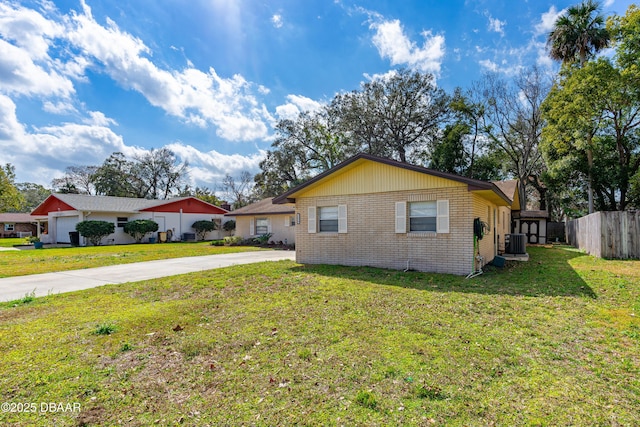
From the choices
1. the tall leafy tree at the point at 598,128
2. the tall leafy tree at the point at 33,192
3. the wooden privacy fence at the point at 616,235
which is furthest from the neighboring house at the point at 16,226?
the tall leafy tree at the point at 598,128

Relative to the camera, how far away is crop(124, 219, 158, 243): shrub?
24.2 metres

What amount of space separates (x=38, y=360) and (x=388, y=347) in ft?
13.5

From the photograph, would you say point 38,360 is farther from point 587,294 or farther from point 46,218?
point 46,218

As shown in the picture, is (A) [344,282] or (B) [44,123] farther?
(B) [44,123]

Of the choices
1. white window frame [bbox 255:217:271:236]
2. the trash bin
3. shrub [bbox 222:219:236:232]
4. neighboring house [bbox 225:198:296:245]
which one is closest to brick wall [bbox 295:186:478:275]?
neighboring house [bbox 225:198:296:245]

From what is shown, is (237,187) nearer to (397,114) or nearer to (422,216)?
(397,114)

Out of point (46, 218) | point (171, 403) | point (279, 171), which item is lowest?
point (171, 403)

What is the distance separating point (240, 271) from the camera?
9789 mm

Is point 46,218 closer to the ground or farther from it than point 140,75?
closer to the ground

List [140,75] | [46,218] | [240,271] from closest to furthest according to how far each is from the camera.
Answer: [240,271]
[140,75]
[46,218]

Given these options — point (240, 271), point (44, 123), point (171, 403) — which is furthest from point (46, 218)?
point (171, 403)

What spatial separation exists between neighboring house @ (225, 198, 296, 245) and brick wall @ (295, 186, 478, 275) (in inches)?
327

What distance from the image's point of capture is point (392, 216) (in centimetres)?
992

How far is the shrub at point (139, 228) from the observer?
2417cm
